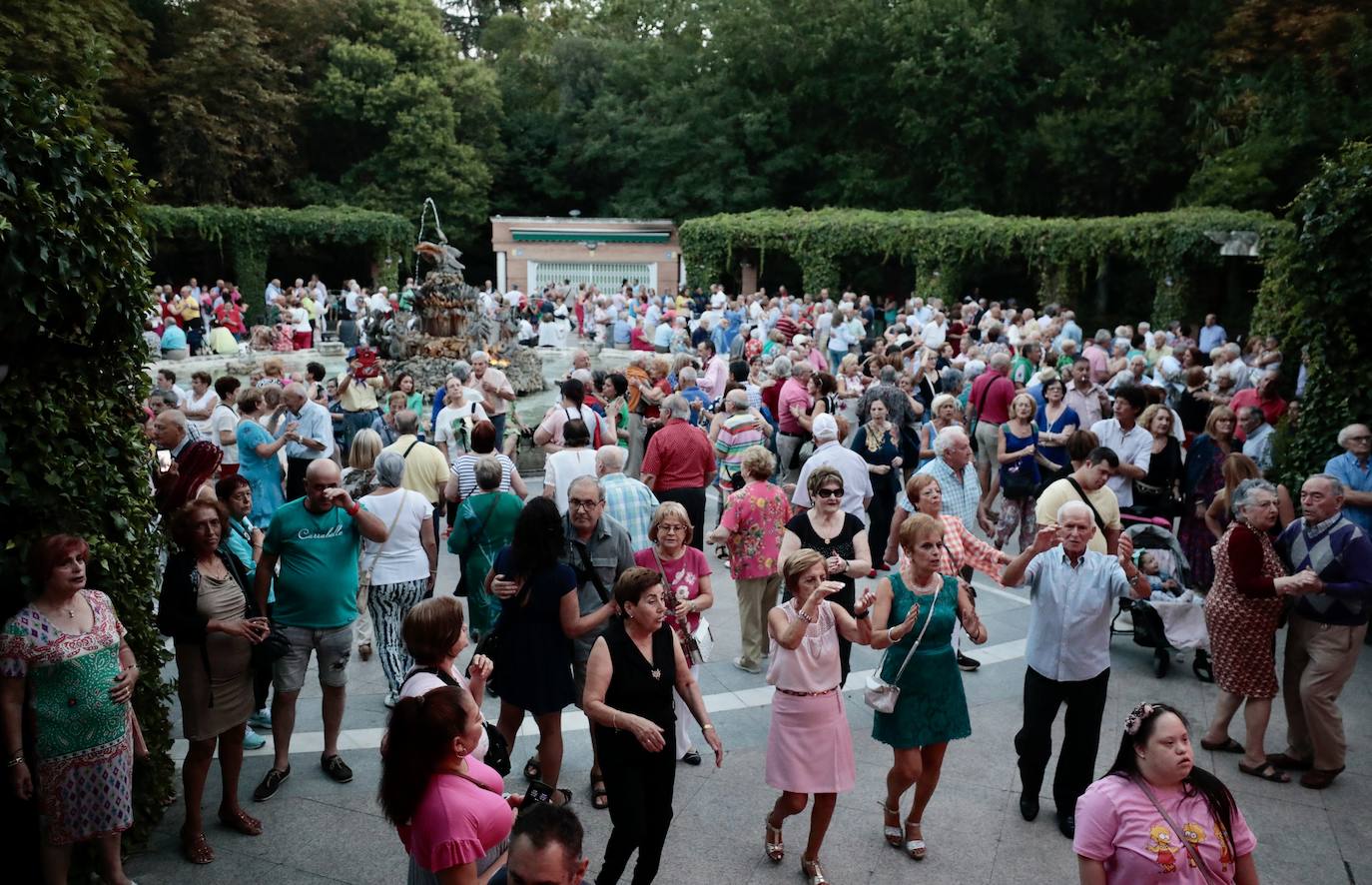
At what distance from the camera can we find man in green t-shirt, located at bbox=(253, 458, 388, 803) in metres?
6.09

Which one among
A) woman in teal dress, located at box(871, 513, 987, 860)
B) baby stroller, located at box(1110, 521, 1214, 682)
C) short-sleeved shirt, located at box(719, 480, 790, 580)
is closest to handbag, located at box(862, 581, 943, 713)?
woman in teal dress, located at box(871, 513, 987, 860)

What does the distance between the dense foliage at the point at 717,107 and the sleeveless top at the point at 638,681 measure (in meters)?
27.7

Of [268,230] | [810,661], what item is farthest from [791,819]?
[268,230]

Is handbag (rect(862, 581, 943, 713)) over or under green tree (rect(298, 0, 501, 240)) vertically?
under

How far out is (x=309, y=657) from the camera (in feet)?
20.4

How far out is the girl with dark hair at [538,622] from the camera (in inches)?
224

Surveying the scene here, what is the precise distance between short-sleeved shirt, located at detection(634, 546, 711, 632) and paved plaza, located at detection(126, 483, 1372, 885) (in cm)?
106

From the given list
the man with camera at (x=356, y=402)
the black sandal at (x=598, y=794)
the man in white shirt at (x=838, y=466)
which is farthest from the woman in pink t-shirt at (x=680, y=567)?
the man with camera at (x=356, y=402)

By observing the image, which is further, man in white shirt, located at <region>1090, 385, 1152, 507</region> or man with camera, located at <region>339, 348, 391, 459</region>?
man with camera, located at <region>339, 348, 391, 459</region>

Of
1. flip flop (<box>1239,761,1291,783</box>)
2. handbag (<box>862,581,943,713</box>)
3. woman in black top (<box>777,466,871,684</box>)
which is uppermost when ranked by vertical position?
woman in black top (<box>777,466,871,684</box>)

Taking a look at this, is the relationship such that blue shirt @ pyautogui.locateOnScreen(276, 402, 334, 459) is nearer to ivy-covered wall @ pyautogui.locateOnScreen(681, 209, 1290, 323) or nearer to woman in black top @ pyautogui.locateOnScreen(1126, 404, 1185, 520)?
woman in black top @ pyautogui.locateOnScreen(1126, 404, 1185, 520)

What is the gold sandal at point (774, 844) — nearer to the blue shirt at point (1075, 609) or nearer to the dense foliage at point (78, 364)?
the blue shirt at point (1075, 609)

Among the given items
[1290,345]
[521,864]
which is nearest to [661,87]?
[1290,345]

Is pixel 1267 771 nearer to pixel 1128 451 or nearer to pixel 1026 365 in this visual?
pixel 1128 451
